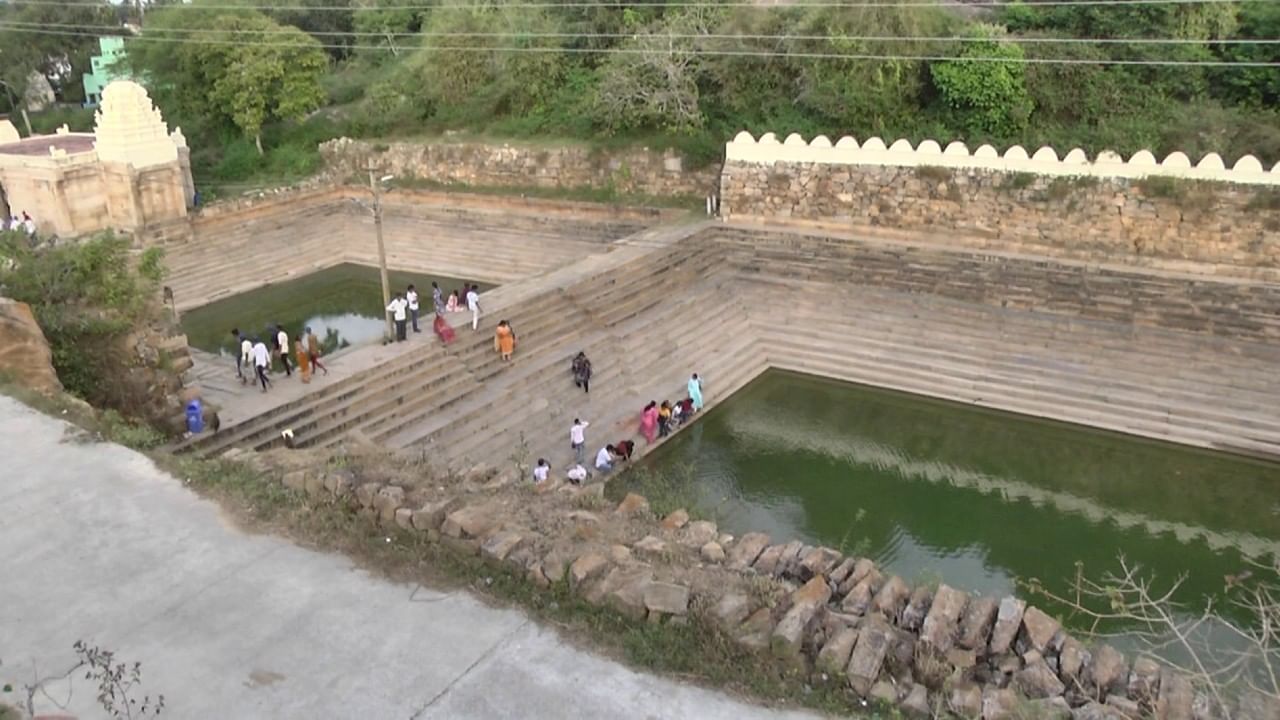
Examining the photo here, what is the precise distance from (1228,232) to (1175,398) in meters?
3.43

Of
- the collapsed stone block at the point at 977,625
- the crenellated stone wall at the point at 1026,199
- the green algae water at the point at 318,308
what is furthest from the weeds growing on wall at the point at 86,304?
the crenellated stone wall at the point at 1026,199

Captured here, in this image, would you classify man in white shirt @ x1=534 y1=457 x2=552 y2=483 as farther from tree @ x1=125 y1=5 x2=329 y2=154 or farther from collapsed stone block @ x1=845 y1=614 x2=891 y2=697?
tree @ x1=125 y1=5 x2=329 y2=154

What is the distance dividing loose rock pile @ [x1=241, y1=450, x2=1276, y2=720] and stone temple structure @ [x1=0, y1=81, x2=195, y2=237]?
15085mm

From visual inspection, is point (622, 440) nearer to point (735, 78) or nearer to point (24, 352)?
point (24, 352)

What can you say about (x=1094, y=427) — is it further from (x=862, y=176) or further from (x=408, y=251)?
(x=408, y=251)

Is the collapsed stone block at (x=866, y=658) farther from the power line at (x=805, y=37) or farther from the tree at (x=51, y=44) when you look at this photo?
the tree at (x=51, y=44)

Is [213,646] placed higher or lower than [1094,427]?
higher

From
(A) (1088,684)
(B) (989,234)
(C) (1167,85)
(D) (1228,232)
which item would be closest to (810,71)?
(B) (989,234)

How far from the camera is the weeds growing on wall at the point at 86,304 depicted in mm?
8617

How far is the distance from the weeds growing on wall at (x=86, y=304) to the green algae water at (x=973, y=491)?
19.3 feet

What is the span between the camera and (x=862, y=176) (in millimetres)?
16016

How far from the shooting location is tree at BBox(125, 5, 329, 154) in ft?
75.2

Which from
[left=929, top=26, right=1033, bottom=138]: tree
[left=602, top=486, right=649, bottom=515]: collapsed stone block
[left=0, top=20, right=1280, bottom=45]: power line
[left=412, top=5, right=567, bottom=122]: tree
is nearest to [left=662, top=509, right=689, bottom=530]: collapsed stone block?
[left=602, top=486, right=649, bottom=515]: collapsed stone block

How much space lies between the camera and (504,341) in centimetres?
1220
